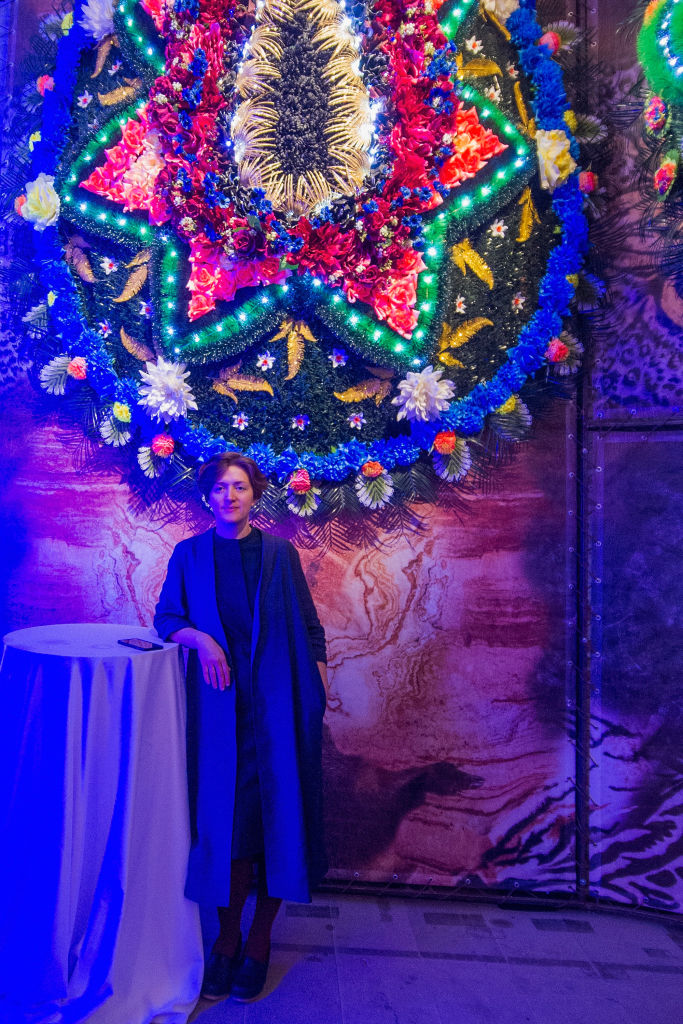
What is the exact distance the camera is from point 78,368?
3.04 m

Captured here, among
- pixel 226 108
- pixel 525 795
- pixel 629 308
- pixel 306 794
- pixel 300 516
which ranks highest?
pixel 226 108

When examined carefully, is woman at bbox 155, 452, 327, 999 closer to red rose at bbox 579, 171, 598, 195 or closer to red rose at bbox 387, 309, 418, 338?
red rose at bbox 387, 309, 418, 338

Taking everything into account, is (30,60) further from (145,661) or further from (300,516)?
(145,661)

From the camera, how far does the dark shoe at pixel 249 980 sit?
7.29 feet

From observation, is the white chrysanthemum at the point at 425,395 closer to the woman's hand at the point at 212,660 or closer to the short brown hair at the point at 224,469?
the short brown hair at the point at 224,469

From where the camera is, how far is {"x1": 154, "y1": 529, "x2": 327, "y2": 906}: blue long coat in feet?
7.43

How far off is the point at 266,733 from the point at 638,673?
1.52 metres

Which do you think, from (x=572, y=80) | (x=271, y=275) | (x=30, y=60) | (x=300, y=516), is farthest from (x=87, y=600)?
(x=572, y=80)

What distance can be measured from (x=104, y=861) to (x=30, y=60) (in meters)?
3.21

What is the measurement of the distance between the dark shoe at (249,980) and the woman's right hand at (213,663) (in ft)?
2.82

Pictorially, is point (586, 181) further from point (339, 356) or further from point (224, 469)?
point (224, 469)

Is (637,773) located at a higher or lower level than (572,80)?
lower

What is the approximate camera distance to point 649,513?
2869 millimetres

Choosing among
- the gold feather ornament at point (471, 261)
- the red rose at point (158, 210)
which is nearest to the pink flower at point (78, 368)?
→ the red rose at point (158, 210)
